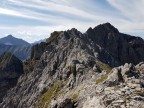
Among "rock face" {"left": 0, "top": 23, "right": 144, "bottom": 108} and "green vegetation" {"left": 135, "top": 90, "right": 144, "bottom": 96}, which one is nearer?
"green vegetation" {"left": 135, "top": 90, "right": 144, "bottom": 96}

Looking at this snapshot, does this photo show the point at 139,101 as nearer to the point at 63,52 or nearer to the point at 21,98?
the point at 63,52

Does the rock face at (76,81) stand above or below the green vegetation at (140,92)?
below

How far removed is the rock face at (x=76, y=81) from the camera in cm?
5819

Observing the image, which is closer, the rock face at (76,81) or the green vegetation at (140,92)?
the green vegetation at (140,92)

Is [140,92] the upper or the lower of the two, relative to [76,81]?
upper

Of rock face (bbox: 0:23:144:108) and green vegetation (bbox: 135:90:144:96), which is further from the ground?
green vegetation (bbox: 135:90:144:96)

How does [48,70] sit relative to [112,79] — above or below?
below

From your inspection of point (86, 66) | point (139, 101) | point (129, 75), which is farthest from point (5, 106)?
point (139, 101)

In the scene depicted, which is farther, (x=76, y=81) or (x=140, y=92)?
(x=76, y=81)

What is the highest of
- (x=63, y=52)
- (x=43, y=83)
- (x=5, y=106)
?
(x=63, y=52)

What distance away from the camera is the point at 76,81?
103 meters

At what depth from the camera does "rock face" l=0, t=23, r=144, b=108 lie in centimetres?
5819

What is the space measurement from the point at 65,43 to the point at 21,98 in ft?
136

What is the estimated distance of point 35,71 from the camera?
176750 mm
